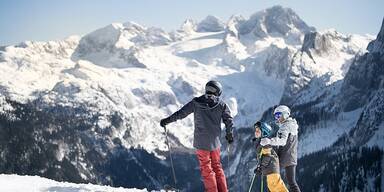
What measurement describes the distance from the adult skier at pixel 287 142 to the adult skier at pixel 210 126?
193 cm

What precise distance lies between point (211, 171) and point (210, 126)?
1.67 m

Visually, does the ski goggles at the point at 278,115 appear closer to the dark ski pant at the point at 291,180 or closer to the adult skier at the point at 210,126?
the adult skier at the point at 210,126

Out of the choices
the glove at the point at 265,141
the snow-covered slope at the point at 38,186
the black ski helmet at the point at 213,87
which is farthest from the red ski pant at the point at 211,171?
the snow-covered slope at the point at 38,186

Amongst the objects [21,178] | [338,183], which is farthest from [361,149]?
[21,178]

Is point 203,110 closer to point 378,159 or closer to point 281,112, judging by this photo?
point 281,112

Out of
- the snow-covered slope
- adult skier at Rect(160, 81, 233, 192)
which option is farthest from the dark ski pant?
the snow-covered slope

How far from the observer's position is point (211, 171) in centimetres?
2336

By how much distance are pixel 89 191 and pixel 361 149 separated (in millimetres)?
176907

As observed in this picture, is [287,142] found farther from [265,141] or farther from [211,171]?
[211,171]

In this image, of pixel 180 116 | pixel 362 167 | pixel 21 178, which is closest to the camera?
pixel 180 116

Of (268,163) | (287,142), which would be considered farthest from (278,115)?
(268,163)

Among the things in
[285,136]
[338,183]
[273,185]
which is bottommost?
[338,183]

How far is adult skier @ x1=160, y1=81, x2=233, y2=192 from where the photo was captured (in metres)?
23.6

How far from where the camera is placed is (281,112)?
23.2 meters
